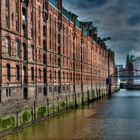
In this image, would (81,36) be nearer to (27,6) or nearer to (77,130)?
(27,6)

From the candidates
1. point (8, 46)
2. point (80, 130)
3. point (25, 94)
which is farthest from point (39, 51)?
point (80, 130)

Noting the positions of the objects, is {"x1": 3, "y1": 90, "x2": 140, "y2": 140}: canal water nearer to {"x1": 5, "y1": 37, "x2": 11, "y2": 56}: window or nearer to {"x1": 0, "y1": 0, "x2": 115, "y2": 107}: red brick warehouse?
{"x1": 0, "y1": 0, "x2": 115, "y2": 107}: red brick warehouse

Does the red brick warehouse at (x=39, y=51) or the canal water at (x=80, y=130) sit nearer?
the canal water at (x=80, y=130)

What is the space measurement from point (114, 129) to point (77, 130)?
316 cm

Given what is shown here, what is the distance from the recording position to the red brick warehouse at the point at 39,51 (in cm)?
2942

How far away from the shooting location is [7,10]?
29.5 m

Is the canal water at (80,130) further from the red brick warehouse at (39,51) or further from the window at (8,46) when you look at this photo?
the window at (8,46)

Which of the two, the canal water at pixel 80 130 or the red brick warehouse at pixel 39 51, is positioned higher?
the red brick warehouse at pixel 39 51

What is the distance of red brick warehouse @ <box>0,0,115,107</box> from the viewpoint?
29.4 metres

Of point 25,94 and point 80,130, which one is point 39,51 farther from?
point 80,130

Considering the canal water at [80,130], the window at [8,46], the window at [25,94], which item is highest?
the window at [8,46]

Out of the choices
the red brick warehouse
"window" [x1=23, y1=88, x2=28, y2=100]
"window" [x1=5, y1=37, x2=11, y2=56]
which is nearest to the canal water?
"window" [x1=23, y1=88, x2=28, y2=100]

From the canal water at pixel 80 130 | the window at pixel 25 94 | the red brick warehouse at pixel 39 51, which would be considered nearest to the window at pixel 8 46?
the red brick warehouse at pixel 39 51

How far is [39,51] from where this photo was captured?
126 ft
